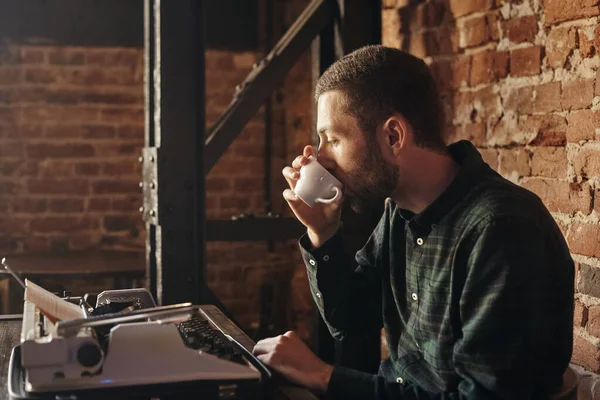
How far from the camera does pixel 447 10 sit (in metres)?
2.25

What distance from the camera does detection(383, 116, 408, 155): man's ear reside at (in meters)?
1.42

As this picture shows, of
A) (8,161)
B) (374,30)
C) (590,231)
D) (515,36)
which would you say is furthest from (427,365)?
(8,161)

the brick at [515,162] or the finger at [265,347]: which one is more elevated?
the brick at [515,162]

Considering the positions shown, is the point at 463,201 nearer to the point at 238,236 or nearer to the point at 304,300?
the point at 238,236

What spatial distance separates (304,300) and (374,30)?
1.69 m

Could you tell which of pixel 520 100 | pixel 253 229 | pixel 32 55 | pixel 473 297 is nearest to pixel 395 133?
pixel 473 297

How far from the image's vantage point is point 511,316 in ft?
3.82

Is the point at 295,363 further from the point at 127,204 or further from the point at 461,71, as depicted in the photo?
the point at 127,204

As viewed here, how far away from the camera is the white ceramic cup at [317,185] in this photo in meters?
1.49

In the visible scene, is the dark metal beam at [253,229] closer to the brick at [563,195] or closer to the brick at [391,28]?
the brick at [391,28]

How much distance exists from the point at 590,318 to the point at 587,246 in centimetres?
16

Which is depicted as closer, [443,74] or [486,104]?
[486,104]

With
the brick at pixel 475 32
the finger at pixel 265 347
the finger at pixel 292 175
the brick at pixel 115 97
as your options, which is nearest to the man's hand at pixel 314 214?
the finger at pixel 292 175

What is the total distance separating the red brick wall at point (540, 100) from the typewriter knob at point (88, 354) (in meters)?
1.13
